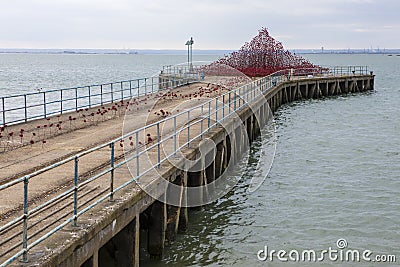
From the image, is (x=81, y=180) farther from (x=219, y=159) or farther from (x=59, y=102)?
(x=59, y=102)

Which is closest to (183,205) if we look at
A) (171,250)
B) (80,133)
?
(171,250)

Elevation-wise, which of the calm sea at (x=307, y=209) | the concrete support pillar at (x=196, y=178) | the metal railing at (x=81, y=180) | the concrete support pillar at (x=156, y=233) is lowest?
the calm sea at (x=307, y=209)

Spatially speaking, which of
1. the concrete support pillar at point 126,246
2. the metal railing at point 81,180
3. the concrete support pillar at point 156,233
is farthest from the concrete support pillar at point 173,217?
the concrete support pillar at point 126,246

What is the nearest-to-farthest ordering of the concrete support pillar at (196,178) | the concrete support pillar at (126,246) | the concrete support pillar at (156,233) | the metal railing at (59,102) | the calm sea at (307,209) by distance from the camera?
the concrete support pillar at (126,246)
the concrete support pillar at (156,233)
the calm sea at (307,209)
the concrete support pillar at (196,178)
the metal railing at (59,102)

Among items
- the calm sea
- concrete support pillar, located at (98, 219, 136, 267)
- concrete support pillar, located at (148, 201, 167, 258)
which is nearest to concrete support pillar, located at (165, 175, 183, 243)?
the calm sea

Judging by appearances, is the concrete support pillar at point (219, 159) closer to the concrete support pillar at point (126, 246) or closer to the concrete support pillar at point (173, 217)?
the concrete support pillar at point (173, 217)

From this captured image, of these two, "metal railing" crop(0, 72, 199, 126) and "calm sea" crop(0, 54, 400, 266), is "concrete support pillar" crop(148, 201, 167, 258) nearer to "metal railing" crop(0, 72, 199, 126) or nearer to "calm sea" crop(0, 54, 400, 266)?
"calm sea" crop(0, 54, 400, 266)

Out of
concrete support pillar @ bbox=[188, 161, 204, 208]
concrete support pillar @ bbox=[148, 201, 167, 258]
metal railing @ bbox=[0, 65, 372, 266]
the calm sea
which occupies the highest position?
metal railing @ bbox=[0, 65, 372, 266]

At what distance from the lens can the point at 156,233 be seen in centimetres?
1219

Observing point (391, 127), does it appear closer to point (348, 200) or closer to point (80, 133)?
point (348, 200)

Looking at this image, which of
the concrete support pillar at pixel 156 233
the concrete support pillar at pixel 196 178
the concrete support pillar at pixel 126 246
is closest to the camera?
the concrete support pillar at pixel 126 246

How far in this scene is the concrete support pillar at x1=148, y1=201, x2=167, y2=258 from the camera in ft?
39.7

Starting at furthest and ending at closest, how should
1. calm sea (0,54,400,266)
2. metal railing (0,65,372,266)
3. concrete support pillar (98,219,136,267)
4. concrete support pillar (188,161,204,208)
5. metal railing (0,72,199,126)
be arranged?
metal railing (0,72,199,126), concrete support pillar (188,161,204,208), calm sea (0,54,400,266), concrete support pillar (98,219,136,267), metal railing (0,65,372,266)

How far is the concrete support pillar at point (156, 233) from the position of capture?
477 inches
